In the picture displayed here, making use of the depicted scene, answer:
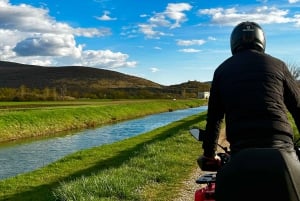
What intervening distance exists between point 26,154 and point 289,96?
71.9ft

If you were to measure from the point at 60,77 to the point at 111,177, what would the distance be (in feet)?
520

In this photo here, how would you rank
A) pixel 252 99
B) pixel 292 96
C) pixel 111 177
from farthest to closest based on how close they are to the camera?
1. pixel 111 177
2. pixel 292 96
3. pixel 252 99

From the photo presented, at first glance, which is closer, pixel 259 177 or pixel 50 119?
pixel 259 177

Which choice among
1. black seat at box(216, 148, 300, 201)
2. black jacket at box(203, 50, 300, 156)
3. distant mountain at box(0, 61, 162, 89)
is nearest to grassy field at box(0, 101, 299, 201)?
black jacket at box(203, 50, 300, 156)

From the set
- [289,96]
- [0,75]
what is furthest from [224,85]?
[0,75]

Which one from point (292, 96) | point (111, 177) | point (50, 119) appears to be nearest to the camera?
point (292, 96)

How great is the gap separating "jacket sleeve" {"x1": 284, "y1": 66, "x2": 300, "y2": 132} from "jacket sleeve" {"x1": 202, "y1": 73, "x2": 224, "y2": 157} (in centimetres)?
50

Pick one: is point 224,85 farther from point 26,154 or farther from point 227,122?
point 26,154

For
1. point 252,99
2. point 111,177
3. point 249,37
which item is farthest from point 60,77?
point 252,99

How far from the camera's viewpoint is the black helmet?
3.61 m

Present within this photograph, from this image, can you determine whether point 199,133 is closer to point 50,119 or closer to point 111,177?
point 111,177

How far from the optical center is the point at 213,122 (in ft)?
11.9

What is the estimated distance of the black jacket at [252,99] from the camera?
3205mm

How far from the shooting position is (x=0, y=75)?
15912 cm
